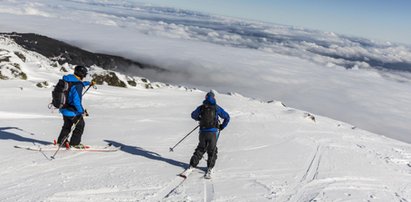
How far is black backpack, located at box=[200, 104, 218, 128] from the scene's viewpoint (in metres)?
8.39

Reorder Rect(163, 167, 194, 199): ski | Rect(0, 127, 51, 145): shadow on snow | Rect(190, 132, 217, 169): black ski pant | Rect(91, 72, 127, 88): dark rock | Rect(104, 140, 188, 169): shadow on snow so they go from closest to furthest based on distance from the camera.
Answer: Rect(163, 167, 194, 199): ski
Rect(190, 132, 217, 169): black ski pant
Rect(104, 140, 188, 169): shadow on snow
Rect(0, 127, 51, 145): shadow on snow
Rect(91, 72, 127, 88): dark rock

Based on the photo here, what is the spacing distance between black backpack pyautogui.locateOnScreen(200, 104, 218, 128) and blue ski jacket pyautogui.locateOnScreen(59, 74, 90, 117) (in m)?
2.93

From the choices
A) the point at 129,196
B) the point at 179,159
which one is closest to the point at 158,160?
the point at 179,159

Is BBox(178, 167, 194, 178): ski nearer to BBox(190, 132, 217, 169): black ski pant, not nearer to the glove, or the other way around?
BBox(190, 132, 217, 169): black ski pant

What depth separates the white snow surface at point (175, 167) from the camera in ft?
22.8

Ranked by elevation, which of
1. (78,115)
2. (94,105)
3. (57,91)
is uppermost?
(57,91)

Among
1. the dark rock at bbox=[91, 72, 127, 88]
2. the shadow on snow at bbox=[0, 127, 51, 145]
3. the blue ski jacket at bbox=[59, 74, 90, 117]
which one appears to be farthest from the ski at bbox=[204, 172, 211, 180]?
the dark rock at bbox=[91, 72, 127, 88]

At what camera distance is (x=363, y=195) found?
8.38 meters

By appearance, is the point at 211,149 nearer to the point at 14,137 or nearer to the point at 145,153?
the point at 145,153

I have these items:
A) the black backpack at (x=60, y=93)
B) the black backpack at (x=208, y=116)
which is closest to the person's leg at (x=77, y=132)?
the black backpack at (x=60, y=93)

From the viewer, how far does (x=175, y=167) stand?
30.1 feet

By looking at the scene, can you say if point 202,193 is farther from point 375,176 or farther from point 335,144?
point 335,144

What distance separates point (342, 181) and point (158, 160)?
195 inches

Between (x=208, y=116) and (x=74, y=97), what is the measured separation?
126 inches
